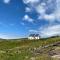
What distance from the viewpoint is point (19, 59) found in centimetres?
2139

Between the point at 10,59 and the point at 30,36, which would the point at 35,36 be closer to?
the point at 30,36

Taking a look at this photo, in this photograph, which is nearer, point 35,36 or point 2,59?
point 2,59

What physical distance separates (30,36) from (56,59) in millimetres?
164876

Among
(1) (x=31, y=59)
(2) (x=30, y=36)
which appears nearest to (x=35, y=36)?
(2) (x=30, y=36)

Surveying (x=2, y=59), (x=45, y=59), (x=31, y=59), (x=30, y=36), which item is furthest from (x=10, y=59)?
(x=30, y=36)

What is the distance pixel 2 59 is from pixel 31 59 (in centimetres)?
342

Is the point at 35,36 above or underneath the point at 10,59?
above

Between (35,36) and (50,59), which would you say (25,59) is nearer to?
(50,59)

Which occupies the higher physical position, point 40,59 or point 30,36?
point 30,36

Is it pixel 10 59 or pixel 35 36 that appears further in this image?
pixel 35 36

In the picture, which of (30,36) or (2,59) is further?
(30,36)

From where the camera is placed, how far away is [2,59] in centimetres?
2183

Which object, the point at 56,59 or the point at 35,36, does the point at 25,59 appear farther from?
the point at 35,36

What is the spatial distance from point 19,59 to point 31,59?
1.75 m
